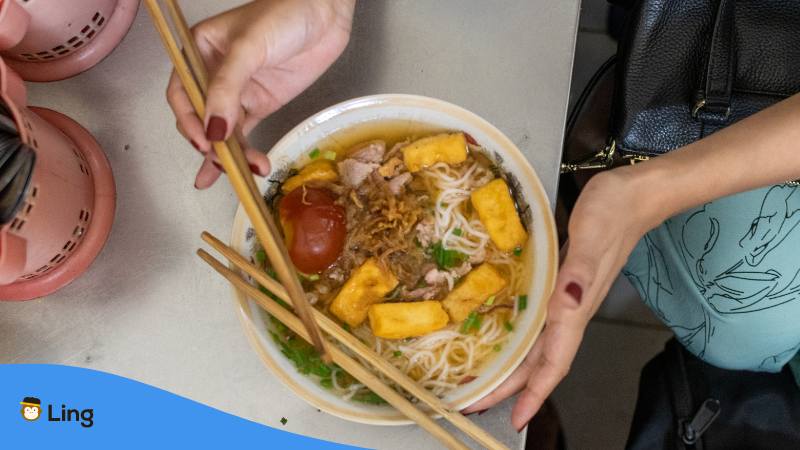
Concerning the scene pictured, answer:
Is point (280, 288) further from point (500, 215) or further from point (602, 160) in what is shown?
point (602, 160)

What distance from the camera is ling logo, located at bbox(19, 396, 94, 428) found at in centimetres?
128

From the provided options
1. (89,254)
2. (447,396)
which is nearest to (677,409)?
(447,396)

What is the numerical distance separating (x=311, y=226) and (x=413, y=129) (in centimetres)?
28

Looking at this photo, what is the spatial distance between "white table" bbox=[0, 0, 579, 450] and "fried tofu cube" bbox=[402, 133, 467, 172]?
0.46 feet

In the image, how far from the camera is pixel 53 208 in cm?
108

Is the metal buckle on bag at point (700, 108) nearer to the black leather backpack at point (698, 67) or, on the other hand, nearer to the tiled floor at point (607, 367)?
the black leather backpack at point (698, 67)

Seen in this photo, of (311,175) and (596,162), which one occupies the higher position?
(311,175)

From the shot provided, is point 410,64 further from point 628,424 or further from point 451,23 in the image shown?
point 628,424

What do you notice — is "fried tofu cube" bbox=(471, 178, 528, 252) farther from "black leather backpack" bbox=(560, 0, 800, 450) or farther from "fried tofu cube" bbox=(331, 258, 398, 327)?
"black leather backpack" bbox=(560, 0, 800, 450)

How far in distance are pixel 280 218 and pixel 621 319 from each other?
1445mm

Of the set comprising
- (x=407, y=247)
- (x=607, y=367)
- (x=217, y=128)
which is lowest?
(x=607, y=367)

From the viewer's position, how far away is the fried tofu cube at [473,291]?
47.2 inches

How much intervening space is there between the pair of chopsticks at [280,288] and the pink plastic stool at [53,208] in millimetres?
256

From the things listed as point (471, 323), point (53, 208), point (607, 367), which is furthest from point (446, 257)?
point (607, 367)
